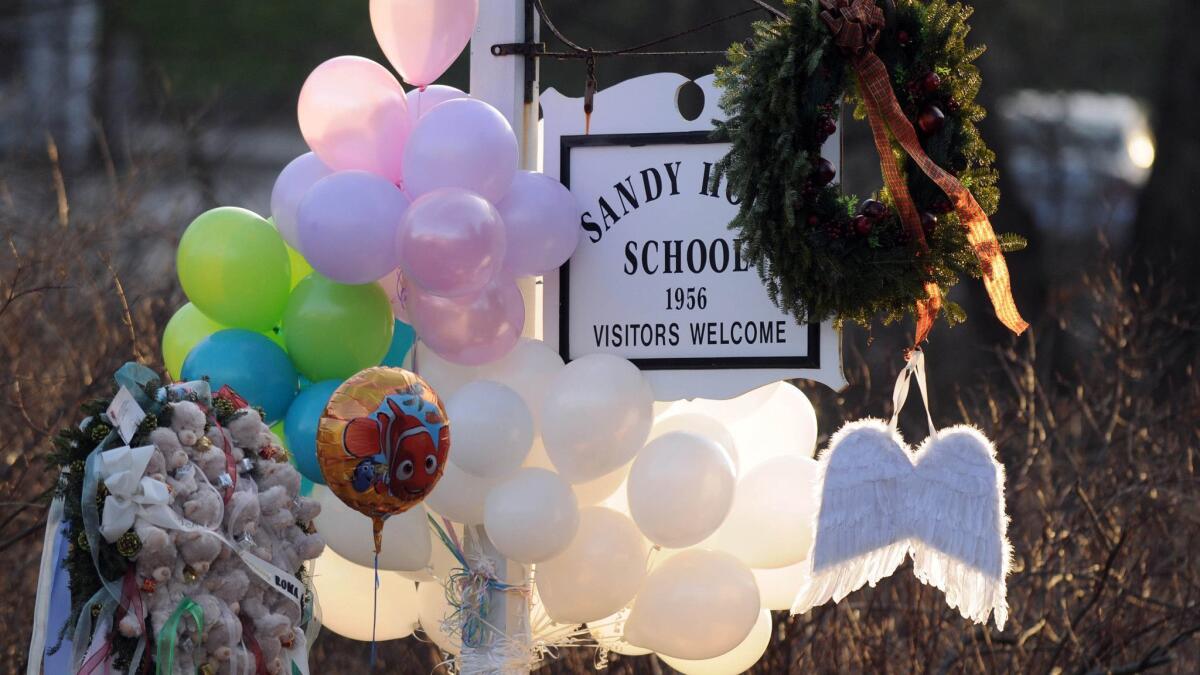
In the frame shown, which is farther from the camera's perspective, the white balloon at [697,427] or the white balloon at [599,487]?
the white balloon at [697,427]

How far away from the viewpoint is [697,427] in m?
3.59

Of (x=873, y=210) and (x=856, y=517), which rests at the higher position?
(x=873, y=210)

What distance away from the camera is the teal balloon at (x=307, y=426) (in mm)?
3275

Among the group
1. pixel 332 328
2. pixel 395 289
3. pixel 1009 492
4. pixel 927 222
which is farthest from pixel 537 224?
pixel 1009 492

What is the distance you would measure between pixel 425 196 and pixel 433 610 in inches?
41.1

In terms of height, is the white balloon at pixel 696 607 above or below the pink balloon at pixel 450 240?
below

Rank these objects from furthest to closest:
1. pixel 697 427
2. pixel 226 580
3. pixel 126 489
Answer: pixel 697 427, pixel 226 580, pixel 126 489

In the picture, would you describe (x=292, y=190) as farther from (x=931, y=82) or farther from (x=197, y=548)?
(x=931, y=82)

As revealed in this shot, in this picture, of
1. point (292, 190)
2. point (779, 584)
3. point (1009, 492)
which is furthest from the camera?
point (1009, 492)

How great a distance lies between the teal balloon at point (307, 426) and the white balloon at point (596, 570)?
0.53m

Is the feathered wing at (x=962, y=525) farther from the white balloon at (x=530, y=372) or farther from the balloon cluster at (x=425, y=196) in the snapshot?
the balloon cluster at (x=425, y=196)

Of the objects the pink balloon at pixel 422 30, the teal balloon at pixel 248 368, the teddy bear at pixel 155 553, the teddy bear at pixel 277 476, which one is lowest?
the teddy bear at pixel 155 553

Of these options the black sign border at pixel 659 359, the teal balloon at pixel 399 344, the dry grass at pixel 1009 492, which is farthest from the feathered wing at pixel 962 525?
the dry grass at pixel 1009 492

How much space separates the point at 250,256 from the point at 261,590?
85cm
